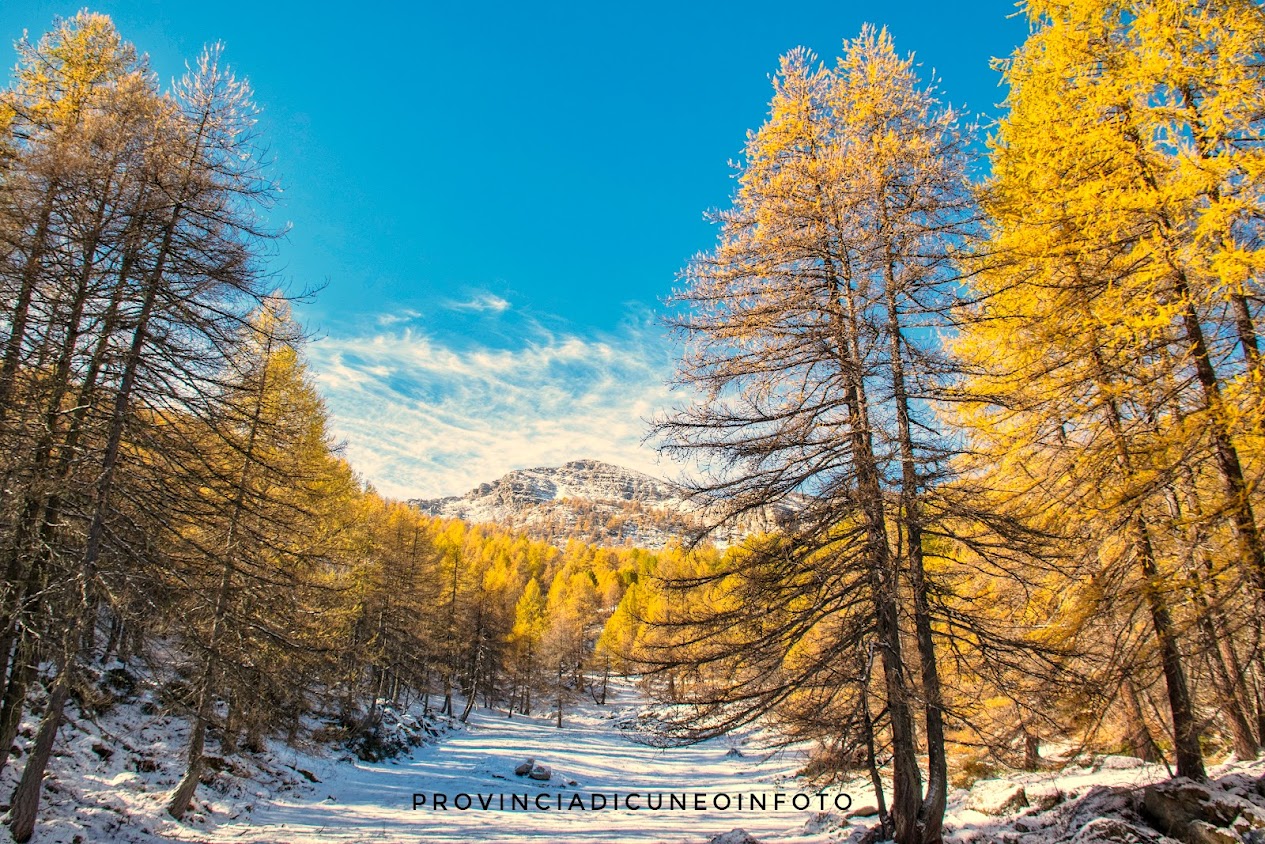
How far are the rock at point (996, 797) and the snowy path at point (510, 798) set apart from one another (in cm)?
380

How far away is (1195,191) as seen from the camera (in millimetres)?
6230

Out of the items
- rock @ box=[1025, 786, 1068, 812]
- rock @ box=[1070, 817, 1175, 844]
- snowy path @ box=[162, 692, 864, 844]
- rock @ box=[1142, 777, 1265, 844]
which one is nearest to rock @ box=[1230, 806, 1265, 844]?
rock @ box=[1142, 777, 1265, 844]

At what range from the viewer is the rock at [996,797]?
11.6 m

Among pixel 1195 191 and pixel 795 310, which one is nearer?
pixel 1195 191

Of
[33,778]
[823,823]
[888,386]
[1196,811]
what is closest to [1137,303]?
[888,386]

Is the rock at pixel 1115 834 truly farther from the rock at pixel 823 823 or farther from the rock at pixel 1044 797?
the rock at pixel 823 823

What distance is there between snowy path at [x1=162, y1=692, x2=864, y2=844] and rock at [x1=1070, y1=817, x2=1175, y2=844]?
3778 mm

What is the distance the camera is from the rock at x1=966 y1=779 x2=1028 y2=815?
11.6m

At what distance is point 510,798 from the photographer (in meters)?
19.9

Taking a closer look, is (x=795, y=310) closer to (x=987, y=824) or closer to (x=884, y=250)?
(x=884, y=250)

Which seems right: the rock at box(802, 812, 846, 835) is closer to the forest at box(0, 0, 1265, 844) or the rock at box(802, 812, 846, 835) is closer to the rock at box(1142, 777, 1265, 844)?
the forest at box(0, 0, 1265, 844)

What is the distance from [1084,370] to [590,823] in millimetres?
17380

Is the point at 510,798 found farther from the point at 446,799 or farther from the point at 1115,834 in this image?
the point at 1115,834

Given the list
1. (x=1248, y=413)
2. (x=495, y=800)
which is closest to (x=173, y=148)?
(x=1248, y=413)
